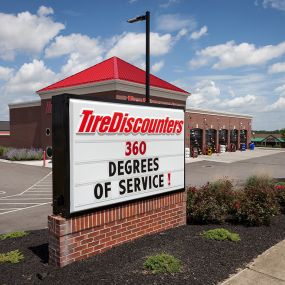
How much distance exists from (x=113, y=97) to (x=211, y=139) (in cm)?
2025

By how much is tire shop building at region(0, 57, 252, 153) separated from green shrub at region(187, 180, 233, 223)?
52.3 ft

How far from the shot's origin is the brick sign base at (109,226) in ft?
18.4

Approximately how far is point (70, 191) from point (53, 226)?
2.32ft

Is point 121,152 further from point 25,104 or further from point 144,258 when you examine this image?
point 25,104

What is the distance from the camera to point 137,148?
23.2 feet

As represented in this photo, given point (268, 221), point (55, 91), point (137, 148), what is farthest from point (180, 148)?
point (55, 91)

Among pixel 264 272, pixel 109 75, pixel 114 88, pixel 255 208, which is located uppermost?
pixel 109 75

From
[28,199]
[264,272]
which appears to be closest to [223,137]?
[28,199]

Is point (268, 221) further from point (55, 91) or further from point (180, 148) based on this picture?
point (55, 91)

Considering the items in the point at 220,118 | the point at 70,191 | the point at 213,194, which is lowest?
the point at 213,194

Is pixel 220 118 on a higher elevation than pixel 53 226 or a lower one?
higher

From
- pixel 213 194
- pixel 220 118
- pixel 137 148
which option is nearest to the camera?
pixel 137 148

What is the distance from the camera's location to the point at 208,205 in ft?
27.7

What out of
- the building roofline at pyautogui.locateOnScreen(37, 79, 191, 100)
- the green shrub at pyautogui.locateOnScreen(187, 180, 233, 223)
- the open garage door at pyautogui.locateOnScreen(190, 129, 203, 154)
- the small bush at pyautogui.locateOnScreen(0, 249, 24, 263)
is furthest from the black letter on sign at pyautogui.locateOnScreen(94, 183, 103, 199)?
the open garage door at pyautogui.locateOnScreen(190, 129, 203, 154)
